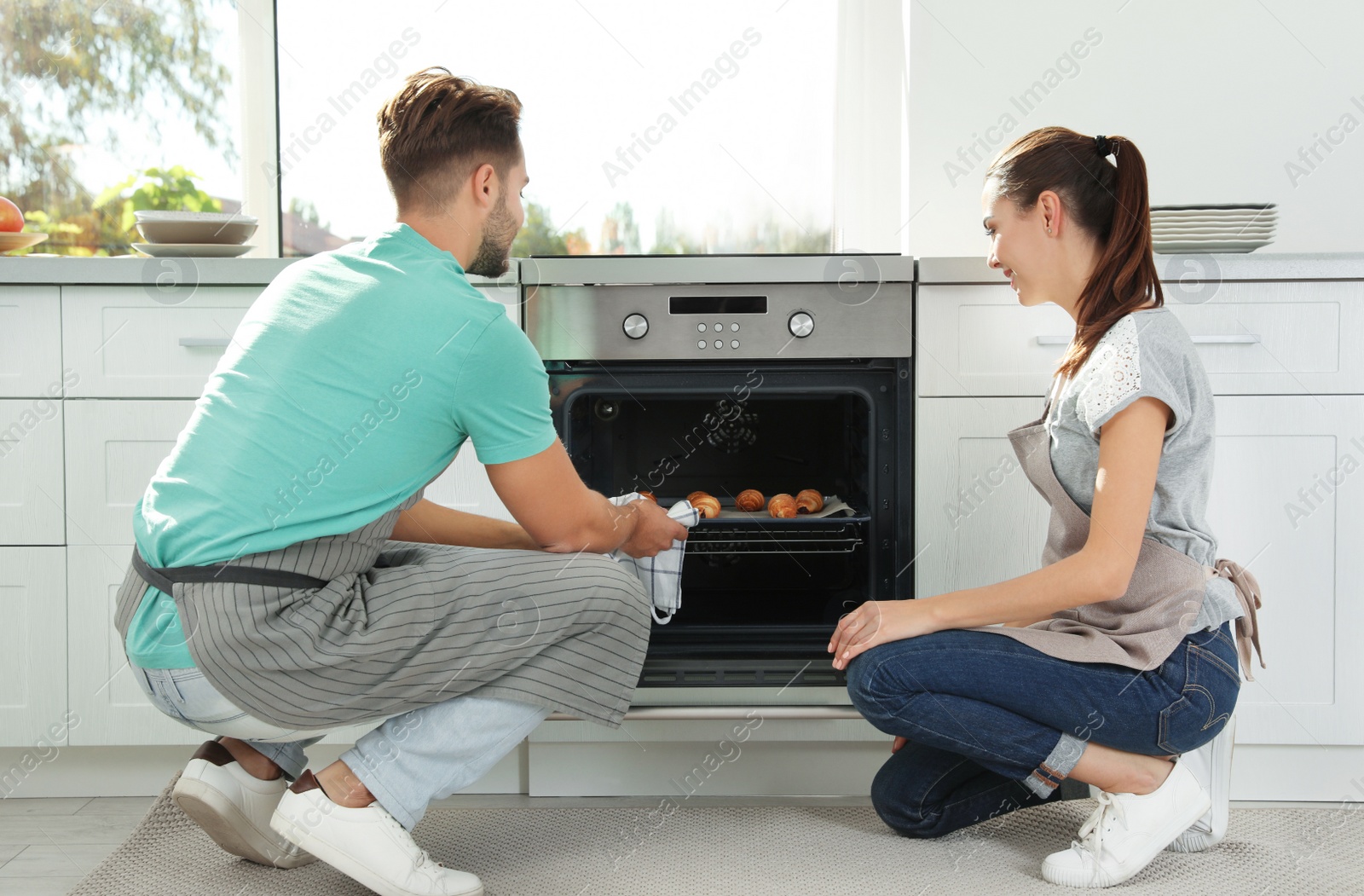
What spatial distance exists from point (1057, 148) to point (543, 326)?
2.93 feet

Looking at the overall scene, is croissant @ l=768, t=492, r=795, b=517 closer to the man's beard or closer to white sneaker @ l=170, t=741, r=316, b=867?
the man's beard

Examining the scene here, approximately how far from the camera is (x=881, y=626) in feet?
5.03

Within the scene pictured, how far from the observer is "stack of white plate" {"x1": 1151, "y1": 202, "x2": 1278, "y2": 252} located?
1916 millimetres

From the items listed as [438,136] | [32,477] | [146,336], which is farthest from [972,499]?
[32,477]

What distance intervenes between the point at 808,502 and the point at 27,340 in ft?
4.76

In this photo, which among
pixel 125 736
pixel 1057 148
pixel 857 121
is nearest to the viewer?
pixel 1057 148

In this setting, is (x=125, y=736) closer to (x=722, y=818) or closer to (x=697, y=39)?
(x=722, y=818)

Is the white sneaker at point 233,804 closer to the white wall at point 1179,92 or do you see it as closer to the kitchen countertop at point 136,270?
the kitchen countertop at point 136,270

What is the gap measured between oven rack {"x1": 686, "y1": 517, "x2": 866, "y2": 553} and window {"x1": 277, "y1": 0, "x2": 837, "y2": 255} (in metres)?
0.77

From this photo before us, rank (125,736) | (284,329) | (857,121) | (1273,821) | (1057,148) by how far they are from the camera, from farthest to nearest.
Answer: (857,121)
(125,736)
(1273,821)
(1057,148)
(284,329)

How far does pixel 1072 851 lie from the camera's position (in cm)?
156

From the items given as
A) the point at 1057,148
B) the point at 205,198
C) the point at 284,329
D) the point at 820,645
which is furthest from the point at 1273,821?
the point at 205,198

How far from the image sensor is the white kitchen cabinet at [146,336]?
6.30ft

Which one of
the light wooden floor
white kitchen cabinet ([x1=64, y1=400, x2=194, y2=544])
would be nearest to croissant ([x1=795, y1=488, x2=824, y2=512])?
white kitchen cabinet ([x1=64, y1=400, x2=194, y2=544])
